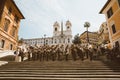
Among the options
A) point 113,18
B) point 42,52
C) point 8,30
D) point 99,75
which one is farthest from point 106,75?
point 8,30

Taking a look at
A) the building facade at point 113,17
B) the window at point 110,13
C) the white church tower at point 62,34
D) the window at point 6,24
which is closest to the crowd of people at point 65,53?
the building facade at point 113,17

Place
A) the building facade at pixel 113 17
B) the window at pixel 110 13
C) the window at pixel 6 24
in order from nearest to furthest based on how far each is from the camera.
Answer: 1. the building facade at pixel 113 17
2. the window at pixel 110 13
3. the window at pixel 6 24

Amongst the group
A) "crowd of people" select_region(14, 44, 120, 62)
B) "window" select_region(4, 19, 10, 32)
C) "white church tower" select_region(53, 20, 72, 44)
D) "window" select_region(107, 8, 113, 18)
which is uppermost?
"white church tower" select_region(53, 20, 72, 44)

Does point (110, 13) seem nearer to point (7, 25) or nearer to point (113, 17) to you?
point (113, 17)

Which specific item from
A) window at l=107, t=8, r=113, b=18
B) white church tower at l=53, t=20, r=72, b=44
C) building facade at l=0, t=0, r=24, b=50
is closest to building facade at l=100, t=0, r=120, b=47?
window at l=107, t=8, r=113, b=18

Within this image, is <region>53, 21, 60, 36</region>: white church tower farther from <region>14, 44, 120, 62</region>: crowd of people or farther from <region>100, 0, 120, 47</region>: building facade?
<region>14, 44, 120, 62</region>: crowd of people

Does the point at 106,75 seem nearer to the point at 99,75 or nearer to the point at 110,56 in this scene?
the point at 99,75

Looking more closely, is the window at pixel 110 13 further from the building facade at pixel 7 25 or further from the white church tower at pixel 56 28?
the white church tower at pixel 56 28

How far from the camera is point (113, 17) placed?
19.4 meters

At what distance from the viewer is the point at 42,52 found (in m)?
15.1

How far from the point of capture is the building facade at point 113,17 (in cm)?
1767

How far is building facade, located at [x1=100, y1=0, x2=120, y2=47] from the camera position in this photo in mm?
17672

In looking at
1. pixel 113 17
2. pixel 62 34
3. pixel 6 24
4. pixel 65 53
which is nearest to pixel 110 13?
pixel 113 17

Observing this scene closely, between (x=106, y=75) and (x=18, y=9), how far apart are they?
21536mm
